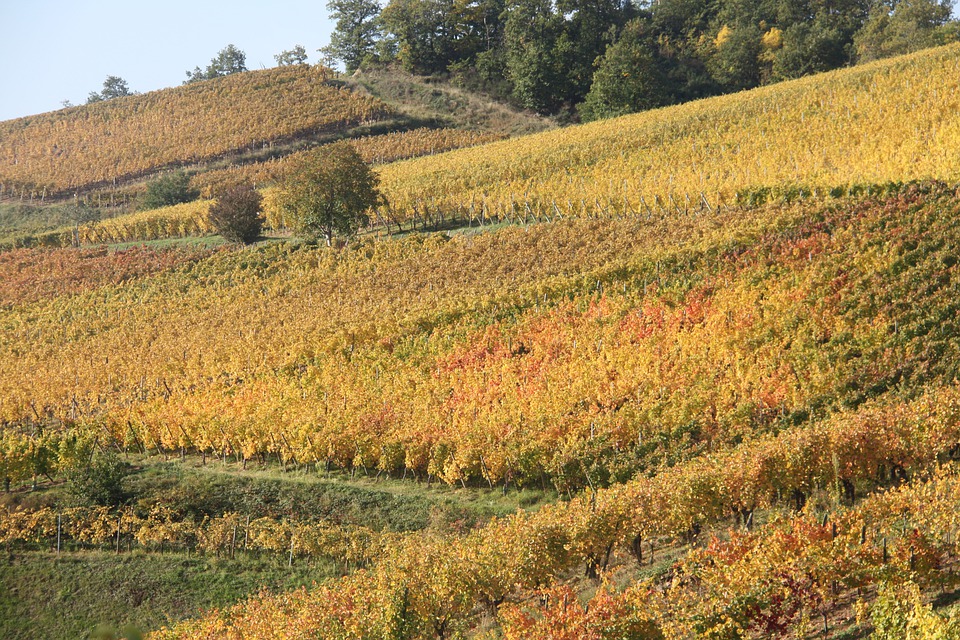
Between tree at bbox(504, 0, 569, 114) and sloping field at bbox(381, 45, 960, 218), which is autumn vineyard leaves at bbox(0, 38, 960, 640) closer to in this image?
sloping field at bbox(381, 45, 960, 218)

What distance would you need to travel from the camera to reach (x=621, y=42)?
100562 millimetres

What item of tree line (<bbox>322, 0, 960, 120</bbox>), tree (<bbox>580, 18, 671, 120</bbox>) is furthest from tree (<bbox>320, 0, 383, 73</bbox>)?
tree (<bbox>580, 18, 671, 120</bbox>)

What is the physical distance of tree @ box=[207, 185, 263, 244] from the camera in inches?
2849

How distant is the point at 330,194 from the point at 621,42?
47.9 meters

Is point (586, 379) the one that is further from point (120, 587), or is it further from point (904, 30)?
point (904, 30)

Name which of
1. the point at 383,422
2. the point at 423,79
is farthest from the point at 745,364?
the point at 423,79

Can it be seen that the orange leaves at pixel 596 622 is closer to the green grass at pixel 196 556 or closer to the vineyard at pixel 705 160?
the green grass at pixel 196 556

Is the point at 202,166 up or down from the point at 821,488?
up

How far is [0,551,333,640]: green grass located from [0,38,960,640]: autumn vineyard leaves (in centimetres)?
96

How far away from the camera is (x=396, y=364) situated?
46.4m

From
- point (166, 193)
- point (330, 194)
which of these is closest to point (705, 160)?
point (330, 194)

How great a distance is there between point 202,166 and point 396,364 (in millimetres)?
65241

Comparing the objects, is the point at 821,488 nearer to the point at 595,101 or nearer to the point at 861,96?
the point at 861,96

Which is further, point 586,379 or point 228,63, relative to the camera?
point 228,63
